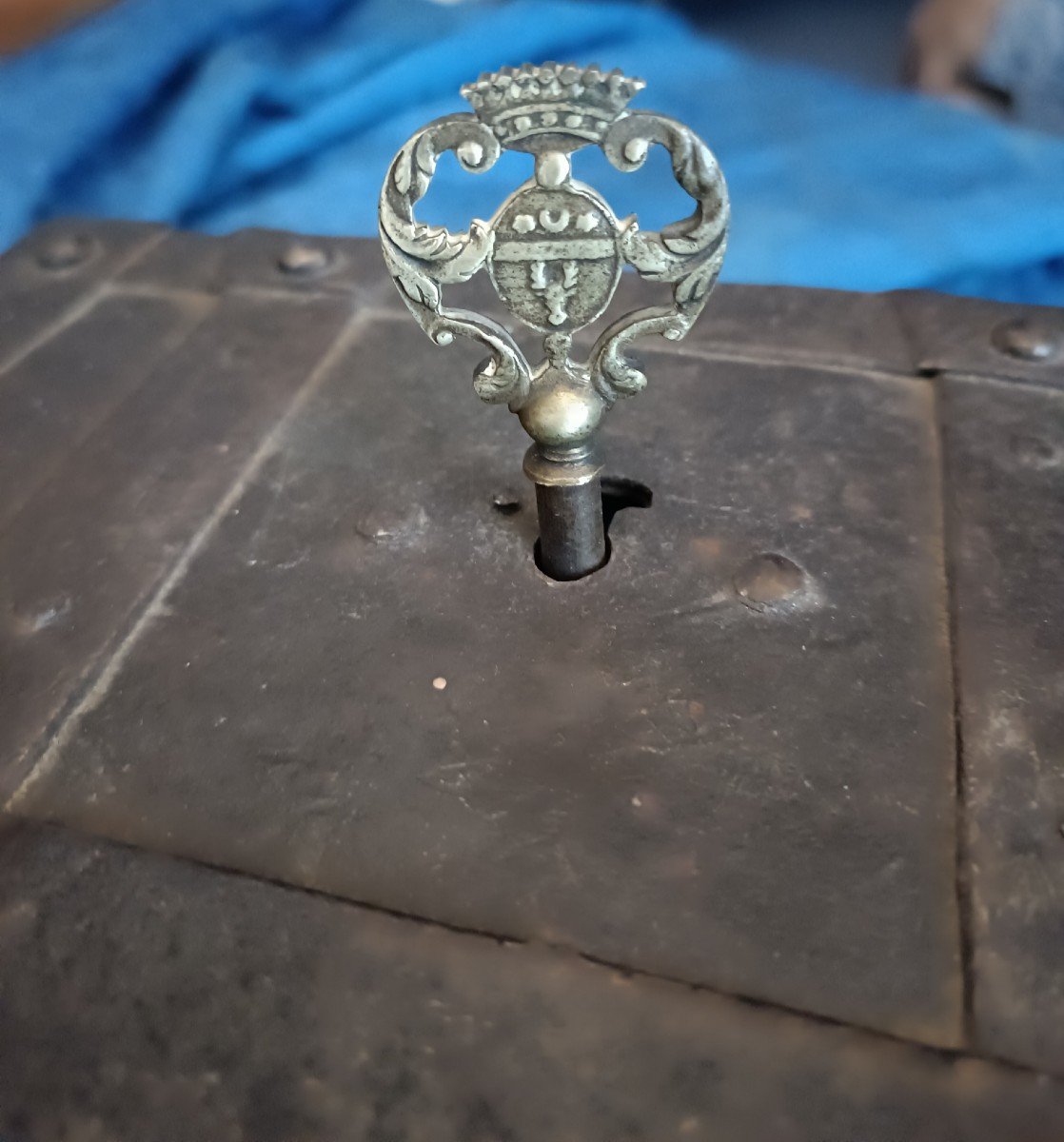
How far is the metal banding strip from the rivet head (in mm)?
400

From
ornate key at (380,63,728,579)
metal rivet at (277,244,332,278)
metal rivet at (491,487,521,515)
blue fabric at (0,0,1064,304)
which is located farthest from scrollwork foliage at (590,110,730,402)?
blue fabric at (0,0,1064,304)

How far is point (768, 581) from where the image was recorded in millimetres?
597

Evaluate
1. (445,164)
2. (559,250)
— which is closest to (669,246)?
(559,250)

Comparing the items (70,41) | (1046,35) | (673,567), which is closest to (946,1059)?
(673,567)

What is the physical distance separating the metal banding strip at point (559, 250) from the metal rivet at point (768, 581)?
206 millimetres

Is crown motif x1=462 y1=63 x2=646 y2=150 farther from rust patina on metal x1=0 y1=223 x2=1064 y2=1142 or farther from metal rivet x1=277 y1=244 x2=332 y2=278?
metal rivet x1=277 y1=244 x2=332 y2=278

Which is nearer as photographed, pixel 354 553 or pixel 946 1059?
pixel 946 1059

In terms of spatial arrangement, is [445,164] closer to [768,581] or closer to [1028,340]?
A: [1028,340]

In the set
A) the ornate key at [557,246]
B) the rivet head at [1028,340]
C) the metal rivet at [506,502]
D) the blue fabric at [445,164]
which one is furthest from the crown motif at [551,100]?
the blue fabric at [445,164]

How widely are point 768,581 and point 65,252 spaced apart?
2.45 ft

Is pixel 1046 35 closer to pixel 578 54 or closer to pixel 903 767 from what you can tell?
pixel 578 54

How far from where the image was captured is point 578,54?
57.6 inches

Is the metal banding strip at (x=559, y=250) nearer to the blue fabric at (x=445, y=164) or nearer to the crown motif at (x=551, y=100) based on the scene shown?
the crown motif at (x=551, y=100)

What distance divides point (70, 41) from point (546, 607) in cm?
117
